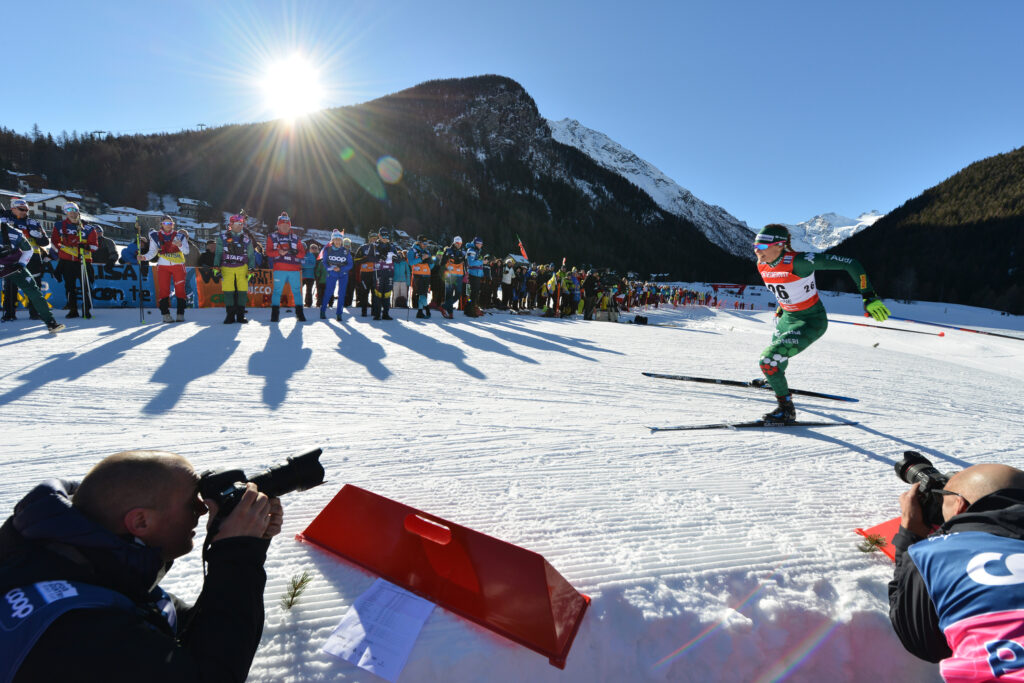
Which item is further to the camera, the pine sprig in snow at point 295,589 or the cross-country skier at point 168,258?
the cross-country skier at point 168,258

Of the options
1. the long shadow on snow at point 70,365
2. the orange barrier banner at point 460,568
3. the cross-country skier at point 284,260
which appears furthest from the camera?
the cross-country skier at point 284,260

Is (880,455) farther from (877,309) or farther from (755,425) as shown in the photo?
(877,309)

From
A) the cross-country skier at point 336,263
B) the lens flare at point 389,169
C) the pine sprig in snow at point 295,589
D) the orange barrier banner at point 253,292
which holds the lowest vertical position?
the pine sprig in snow at point 295,589

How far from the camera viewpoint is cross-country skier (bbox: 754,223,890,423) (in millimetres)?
4500

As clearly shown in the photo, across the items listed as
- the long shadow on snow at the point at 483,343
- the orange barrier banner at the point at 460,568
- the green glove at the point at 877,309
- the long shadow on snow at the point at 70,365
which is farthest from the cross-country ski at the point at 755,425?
the long shadow on snow at the point at 70,365

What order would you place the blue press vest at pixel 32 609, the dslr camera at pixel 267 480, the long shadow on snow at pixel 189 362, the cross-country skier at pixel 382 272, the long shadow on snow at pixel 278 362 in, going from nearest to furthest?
the blue press vest at pixel 32 609 → the dslr camera at pixel 267 480 → the long shadow on snow at pixel 189 362 → the long shadow on snow at pixel 278 362 → the cross-country skier at pixel 382 272

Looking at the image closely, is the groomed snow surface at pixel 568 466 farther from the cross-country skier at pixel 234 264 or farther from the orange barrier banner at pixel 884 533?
the cross-country skier at pixel 234 264

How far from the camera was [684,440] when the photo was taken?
3551 mm

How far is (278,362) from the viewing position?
17.7 ft

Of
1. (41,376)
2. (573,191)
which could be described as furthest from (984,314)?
(573,191)

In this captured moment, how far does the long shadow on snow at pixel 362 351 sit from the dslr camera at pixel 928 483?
4.28 metres

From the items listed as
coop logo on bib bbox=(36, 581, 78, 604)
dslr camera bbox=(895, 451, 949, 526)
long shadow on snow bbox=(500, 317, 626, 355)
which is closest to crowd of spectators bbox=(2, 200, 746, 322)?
long shadow on snow bbox=(500, 317, 626, 355)

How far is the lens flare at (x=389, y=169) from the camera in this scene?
234ft

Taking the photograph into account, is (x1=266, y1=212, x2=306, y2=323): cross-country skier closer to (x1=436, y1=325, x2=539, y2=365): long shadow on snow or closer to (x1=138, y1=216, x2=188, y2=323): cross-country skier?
(x1=138, y1=216, x2=188, y2=323): cross-country skier
